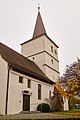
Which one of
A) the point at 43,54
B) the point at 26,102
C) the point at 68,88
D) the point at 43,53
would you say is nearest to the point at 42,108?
the point at 26,102

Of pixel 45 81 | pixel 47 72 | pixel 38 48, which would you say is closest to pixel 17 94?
pixel 45 81

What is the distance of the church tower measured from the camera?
91.1 ft

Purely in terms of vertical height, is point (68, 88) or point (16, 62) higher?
point (16, 62)

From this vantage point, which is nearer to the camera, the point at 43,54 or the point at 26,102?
the point at 26,102

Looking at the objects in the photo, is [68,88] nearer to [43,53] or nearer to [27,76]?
[27,76]

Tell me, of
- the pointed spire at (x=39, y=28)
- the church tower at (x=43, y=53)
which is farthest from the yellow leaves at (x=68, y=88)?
the pointed spire at (x=39, y=28)

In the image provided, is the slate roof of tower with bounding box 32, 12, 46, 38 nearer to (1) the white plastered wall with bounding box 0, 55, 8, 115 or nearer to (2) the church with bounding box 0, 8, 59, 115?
(2) the church with bounding box 0, 8, 59, 115

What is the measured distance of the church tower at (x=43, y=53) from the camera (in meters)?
27.8

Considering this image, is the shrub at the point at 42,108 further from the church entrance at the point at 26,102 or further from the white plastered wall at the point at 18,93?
the church entrance at the point at 26,102

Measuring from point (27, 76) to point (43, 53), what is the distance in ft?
28.6

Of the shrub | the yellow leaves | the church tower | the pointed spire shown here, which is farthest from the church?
the yellow leaves

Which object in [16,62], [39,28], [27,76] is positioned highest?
[39,28]

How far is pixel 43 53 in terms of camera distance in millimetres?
28000

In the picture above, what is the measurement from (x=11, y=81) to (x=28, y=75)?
3377 millimetres
